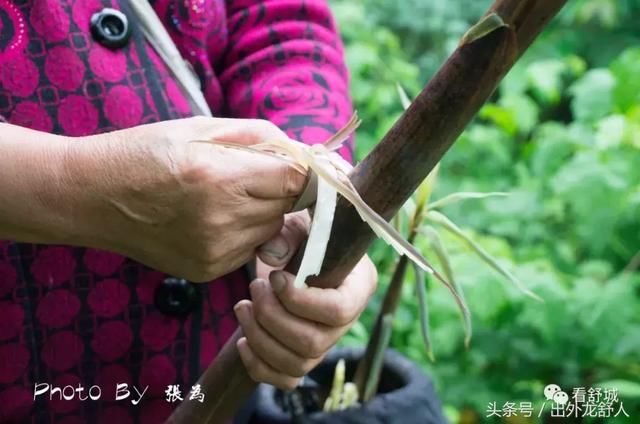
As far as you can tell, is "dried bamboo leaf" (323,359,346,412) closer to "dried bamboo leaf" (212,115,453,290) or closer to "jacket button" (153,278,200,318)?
"jacket button" (153,278,200,318)

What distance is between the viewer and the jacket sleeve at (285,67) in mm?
724

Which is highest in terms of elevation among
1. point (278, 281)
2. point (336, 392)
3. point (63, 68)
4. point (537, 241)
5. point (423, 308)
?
point (63, 68)

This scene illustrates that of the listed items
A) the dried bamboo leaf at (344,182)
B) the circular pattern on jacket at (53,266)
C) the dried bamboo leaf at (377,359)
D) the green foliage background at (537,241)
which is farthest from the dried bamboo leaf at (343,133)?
the green foliage background at (537,241)

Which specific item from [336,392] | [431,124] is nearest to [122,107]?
[431,124]

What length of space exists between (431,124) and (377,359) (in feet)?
1.43

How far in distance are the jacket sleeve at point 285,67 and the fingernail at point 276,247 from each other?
15cm

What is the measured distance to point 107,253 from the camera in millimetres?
643

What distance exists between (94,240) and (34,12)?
180 mm

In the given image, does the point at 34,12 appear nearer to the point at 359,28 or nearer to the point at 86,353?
the point at 86,353

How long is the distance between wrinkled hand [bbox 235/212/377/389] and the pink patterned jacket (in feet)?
0.30

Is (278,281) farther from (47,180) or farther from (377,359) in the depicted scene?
(377,359)

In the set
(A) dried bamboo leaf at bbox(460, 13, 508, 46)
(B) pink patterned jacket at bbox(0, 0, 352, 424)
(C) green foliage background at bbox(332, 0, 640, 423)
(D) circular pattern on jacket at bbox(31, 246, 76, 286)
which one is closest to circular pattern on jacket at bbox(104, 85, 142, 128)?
(B) pink patterned jacket at bbox(0, 0, 352, 424)

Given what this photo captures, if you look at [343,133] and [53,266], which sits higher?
[343,133]

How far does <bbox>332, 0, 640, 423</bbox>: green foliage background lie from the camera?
1.29 m
